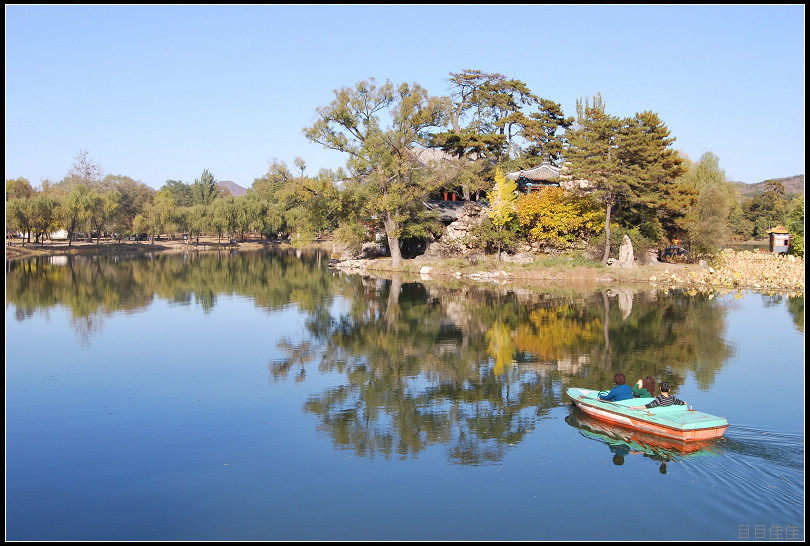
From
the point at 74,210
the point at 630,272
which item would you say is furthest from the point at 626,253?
the point at 74,210

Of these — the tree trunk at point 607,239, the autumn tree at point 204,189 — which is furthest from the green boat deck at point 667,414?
the autumn tree at point 204,189

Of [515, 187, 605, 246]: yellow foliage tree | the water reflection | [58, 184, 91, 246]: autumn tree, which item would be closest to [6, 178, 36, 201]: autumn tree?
[58, 184, 91, 246]: autumn tree

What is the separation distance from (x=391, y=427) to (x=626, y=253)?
30934 mm

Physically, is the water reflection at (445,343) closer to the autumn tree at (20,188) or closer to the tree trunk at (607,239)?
the tree trunk at (607,239)

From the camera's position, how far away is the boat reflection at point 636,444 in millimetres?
11375

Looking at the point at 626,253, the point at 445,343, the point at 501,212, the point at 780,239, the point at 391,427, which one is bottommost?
the point at 391,427

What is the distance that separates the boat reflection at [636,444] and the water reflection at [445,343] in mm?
262

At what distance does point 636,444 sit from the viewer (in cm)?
1207

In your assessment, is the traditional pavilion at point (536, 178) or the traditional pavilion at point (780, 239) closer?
the traditional pavilion at point (536, 178)

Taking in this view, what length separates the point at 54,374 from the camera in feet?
56.0

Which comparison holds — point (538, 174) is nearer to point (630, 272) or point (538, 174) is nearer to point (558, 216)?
point (558, 216)

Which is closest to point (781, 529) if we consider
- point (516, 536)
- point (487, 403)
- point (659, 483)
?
point (659, 483)

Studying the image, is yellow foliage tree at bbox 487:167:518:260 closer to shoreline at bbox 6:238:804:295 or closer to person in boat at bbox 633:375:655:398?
shoreline at bbox 6:238:804:295

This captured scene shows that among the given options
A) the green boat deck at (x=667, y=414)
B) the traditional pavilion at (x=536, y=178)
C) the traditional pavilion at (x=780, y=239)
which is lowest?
the green boat deck at (x=667, y=414)
